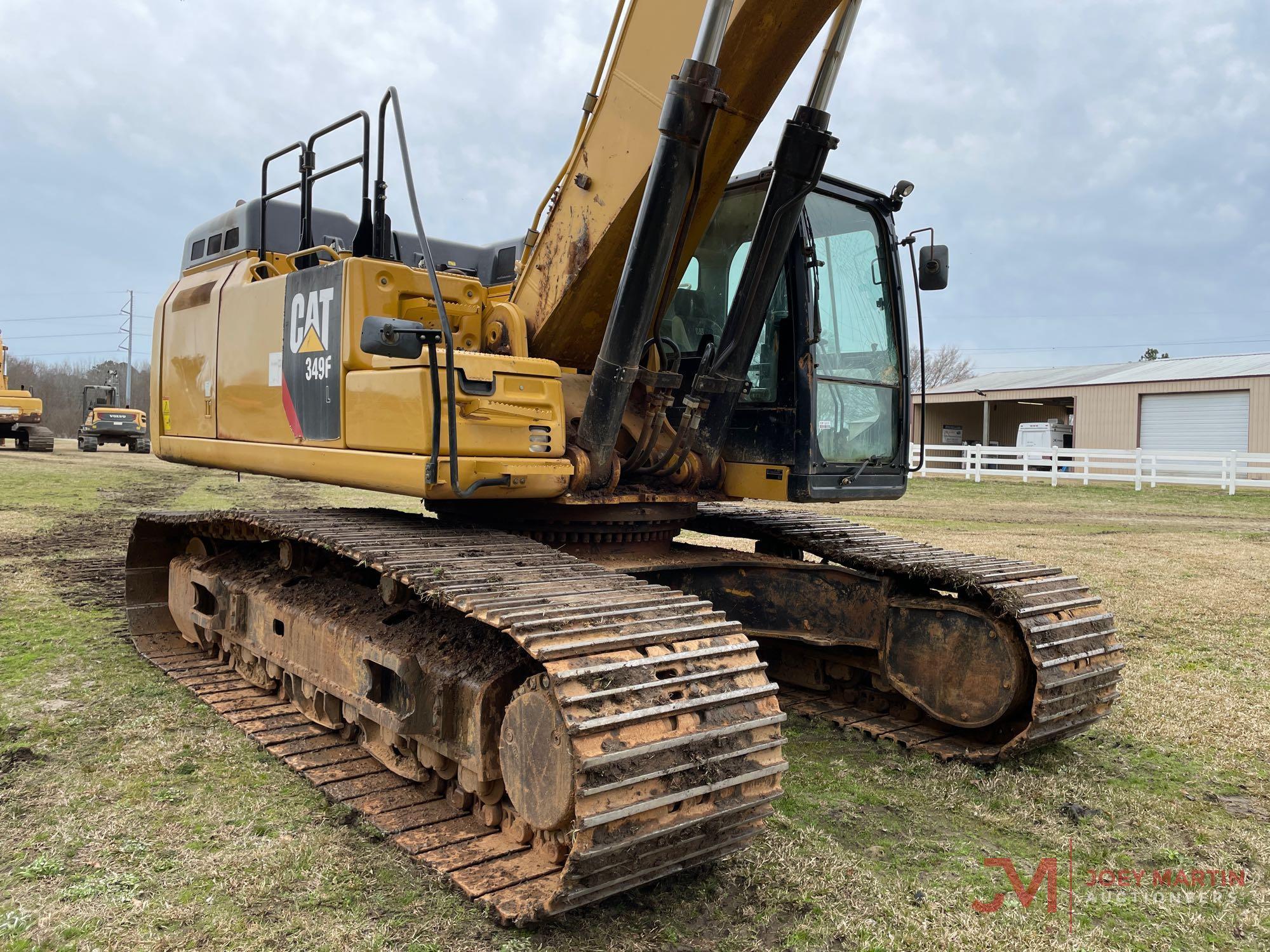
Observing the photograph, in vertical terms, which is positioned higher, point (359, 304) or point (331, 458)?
point (359, 304)

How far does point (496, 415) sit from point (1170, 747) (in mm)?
3657

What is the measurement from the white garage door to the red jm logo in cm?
3030

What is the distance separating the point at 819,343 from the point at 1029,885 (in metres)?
2.58

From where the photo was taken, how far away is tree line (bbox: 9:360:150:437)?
66.6m

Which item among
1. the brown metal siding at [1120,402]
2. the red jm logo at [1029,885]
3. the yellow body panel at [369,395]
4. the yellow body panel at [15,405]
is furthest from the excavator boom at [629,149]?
the yellow body panel at [15,405]

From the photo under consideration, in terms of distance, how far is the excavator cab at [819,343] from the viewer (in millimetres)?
4859

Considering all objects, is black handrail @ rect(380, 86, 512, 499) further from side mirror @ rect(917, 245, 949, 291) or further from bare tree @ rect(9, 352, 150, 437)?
bare tree @ rect(9, 352, 150, 437)

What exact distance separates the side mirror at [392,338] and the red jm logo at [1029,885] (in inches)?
109

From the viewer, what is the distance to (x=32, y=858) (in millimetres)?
3451

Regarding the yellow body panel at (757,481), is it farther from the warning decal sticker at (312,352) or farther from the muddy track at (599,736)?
the warning decal sticker at (312,352)

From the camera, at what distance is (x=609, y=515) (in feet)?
15.8

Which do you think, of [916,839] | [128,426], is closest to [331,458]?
[916,839]

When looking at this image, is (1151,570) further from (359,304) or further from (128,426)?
(128,426)

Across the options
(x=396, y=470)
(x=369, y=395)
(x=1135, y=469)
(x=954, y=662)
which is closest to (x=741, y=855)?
(x=954, y=662)
